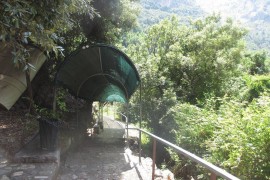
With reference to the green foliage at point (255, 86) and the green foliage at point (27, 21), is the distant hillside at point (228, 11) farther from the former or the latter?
the green foliage at point (27, 21)

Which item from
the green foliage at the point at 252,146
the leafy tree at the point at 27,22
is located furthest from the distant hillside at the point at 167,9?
the leafy tree at the point at 27,22

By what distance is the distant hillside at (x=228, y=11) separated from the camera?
85350 mm

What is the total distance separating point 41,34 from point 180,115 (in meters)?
9.08

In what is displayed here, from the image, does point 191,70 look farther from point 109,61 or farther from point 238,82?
point 109,61

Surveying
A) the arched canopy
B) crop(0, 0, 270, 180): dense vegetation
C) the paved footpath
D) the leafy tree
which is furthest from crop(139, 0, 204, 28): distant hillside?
the leafy tree

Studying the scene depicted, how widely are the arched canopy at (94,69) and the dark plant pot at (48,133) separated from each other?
1.93 meters

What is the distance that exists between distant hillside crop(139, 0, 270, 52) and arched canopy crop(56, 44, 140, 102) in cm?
4801

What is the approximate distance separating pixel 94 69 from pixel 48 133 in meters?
4.14

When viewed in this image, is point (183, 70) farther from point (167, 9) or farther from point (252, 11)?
point (252, 11)

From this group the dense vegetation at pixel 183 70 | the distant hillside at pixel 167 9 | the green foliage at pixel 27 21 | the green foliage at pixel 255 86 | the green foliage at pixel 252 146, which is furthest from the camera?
the distant hillside at pixel 167 9

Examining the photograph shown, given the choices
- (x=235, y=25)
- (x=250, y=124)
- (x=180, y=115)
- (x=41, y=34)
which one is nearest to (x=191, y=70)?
(x=235, y=25)

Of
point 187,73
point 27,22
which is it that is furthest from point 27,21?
point 187,73

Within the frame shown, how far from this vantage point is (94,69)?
32.2ft

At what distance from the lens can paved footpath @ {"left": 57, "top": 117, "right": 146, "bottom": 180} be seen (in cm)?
606
